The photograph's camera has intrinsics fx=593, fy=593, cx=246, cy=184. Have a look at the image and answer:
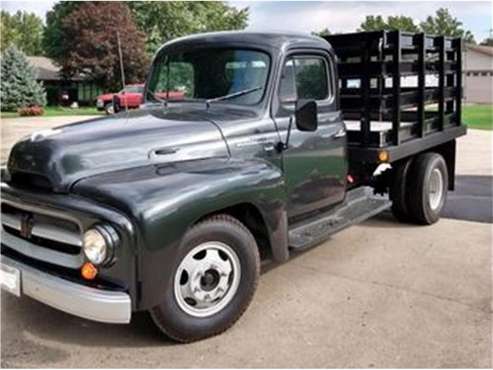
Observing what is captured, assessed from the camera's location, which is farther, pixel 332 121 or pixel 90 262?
pixel 332 121

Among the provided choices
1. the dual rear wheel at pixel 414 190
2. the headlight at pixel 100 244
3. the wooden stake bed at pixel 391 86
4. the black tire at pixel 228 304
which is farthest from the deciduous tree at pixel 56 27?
the headlight at pixel 100 244

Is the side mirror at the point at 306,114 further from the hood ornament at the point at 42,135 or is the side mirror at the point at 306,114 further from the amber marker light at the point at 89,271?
the amber marker light at the point at 89,271

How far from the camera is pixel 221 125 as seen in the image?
4543 mm

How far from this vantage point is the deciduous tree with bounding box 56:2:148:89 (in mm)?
42844

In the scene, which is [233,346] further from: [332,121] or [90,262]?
[332,121]

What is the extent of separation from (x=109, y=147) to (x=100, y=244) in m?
0.88

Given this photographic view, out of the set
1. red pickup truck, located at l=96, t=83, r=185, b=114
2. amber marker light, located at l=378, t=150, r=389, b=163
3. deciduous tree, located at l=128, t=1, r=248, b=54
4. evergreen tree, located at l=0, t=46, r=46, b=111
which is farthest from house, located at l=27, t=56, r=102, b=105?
amber marker light, located at l=378, t=150, r=389, b=163

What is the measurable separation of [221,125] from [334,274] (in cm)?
179

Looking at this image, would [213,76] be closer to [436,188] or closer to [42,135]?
[42,135]

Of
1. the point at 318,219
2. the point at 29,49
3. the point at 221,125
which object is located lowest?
the point at 318,219

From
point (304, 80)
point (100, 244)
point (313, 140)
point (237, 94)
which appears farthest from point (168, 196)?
point (304, 80)

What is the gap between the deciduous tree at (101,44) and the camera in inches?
1687

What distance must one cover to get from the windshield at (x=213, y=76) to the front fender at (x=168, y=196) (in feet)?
2.52

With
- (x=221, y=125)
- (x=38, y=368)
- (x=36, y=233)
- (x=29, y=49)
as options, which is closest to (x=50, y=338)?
(x=38, y=368)
